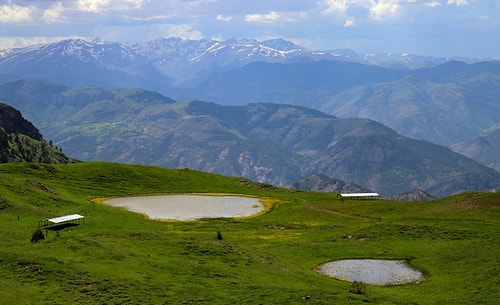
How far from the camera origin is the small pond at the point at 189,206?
126m

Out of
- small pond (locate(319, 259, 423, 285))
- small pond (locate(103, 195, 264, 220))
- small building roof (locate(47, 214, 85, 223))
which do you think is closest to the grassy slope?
small pond (locate(319, 259, 423, 285))

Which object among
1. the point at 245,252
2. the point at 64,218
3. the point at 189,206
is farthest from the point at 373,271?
the point at 189,206

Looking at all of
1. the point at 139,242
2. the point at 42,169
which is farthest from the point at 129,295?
the point at 42,169

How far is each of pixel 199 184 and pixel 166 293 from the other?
13115 centimetres

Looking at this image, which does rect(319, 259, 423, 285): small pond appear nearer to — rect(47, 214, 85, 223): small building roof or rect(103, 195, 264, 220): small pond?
rect(47, 214, 85, 223): small building roof

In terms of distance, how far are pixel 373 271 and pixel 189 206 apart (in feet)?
247

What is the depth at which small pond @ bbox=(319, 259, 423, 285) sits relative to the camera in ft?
219

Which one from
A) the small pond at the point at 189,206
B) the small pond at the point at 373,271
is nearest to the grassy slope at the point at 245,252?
the small pond at the point at 373,271

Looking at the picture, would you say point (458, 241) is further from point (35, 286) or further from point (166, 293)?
point (35, 286)

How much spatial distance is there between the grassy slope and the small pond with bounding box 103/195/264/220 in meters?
7.60

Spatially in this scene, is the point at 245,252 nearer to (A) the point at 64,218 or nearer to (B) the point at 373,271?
(B) the point at 373,271

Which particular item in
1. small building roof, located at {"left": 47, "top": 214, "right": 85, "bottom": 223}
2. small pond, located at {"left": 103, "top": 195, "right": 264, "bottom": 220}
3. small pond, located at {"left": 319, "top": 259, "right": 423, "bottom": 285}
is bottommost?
small pond, located at {"left": 103, "top": 195, "right": 264, "bottom": 220}

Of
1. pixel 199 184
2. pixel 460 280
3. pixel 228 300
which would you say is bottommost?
pixel 199 184

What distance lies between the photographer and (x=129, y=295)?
48.2 meters
